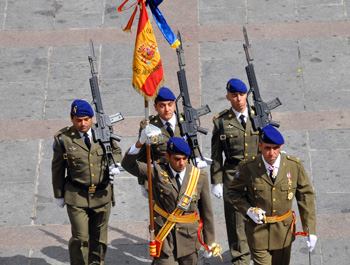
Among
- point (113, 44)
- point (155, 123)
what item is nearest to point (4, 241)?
point (155, 123)

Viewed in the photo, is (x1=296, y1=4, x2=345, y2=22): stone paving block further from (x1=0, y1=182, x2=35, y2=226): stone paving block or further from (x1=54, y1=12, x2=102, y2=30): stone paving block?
(x1=0, y1=182, x2=35, y2=226): stone paving block

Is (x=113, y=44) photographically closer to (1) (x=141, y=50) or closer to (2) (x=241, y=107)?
(2) (x=241, y=107)

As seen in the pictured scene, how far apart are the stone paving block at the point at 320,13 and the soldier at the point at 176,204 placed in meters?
6.49

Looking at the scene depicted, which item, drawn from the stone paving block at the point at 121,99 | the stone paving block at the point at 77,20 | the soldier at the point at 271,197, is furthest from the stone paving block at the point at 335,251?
the stone paving block at the point at 77,20

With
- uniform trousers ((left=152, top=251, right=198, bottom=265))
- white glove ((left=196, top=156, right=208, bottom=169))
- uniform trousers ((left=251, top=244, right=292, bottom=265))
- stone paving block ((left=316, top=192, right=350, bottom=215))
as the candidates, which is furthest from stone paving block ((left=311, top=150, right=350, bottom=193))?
uniform trousers ((left=152, top=251, right=198, bottom=265))

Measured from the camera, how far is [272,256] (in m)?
9.77

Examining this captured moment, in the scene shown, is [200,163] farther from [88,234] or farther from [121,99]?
[121,99]

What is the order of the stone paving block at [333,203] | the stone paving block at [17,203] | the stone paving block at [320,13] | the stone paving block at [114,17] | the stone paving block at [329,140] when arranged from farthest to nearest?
1. the stone paving block at [114,17]
2. the stone paving block at [320,13]
3. the stone paving block at [329,140]
4. the stone paving block at [17,203]
5. the stone paving block at [333,203]

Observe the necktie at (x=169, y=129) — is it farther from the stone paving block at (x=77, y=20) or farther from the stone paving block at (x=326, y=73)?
the stone paving block at (x=77, y=20)

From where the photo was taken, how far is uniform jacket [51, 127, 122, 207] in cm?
1034

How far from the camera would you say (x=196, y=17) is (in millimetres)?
15656

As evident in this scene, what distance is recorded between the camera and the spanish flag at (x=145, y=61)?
9242mm

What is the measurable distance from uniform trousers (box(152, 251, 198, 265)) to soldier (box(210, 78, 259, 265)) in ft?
3.40

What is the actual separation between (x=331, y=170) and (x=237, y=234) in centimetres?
221
